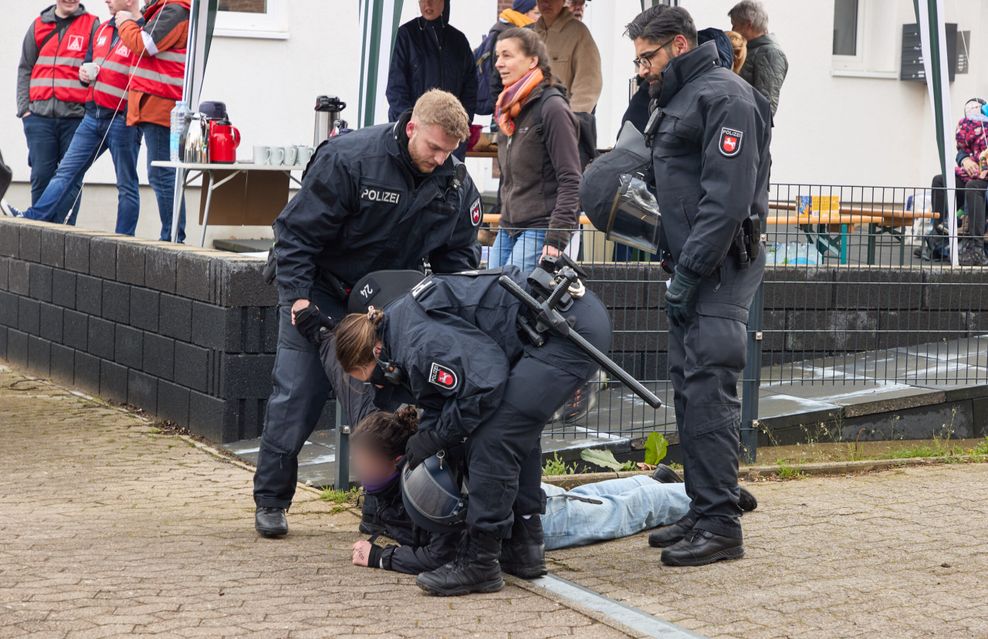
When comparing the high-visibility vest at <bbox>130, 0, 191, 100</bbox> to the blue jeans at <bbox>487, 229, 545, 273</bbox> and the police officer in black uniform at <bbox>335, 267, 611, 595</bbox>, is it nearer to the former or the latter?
the blue jeans at <bbox>487, 229, 545, 273</bbox>

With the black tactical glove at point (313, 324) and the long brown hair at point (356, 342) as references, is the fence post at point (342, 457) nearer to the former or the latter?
the black tactical glove at point (313, 324)

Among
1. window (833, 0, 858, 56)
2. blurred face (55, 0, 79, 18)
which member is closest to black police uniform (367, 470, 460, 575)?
blurred face (55, 0, 79, 18)

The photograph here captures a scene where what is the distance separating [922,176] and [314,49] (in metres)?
8.04

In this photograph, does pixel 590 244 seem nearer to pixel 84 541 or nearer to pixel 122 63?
pixel 84 541

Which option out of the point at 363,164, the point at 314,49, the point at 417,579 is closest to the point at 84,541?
the point at 417,579

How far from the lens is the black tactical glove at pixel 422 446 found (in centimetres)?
472

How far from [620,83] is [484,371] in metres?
11.5

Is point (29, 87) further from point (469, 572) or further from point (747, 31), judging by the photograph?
point (469, 572)

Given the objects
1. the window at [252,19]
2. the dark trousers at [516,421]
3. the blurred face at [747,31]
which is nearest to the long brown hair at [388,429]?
the dark trousers at [516,421]

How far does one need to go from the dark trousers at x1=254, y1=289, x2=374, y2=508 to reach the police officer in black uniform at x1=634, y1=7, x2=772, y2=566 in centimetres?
137

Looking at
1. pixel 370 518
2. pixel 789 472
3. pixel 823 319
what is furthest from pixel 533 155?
→ pixel 370 518

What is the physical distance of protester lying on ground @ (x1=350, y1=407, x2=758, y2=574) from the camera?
502 centimetres

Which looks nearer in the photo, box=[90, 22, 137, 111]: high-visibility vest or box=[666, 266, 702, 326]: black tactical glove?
box=[666, 266, 702, 326]: black tactical glove

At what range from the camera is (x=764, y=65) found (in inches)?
346
